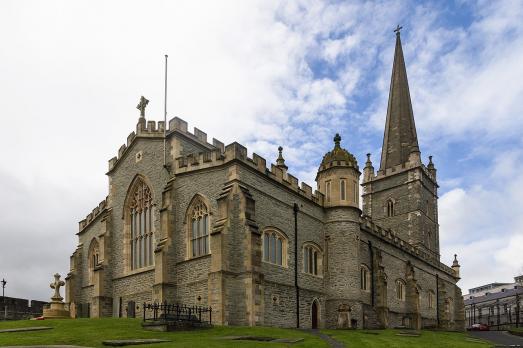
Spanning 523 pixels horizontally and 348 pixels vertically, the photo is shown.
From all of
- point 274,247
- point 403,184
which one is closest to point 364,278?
point 274,247

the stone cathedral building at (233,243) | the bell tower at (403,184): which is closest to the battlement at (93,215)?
the stone cathedral building at (233,243)

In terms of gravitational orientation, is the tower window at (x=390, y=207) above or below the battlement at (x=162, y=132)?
below

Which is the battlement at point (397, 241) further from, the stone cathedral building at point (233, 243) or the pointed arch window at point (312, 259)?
the pointed arch window at point (312, 259)

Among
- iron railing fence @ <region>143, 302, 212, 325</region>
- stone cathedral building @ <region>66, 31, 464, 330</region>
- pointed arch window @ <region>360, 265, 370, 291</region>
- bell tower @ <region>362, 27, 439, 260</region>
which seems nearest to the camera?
iron railing fence @ <region>143, 302, 212, 325</region>

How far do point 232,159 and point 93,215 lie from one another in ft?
58.8

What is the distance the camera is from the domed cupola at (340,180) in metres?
38.4

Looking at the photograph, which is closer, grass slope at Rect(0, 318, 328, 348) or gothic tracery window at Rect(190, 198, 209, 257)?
grass slope at Rect(0, 318, 328, 348)

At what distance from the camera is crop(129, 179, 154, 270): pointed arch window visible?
1425 inches

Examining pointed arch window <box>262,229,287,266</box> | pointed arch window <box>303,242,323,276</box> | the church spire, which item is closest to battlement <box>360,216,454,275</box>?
pointed arch window <box>303,242,323,276</box>

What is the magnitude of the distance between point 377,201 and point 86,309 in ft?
120

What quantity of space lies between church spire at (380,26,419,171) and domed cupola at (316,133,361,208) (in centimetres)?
2653

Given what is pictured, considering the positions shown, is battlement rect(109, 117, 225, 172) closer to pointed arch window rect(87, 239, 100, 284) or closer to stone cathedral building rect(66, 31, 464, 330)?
stone cathedral building rect(66, 31, 464, 330)

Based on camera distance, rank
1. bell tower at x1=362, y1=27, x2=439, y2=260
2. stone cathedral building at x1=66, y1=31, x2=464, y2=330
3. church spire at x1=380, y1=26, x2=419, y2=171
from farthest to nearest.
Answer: church spire at x1=380, y1=26, x2=419, y2=171 → bell tower at x1=362, y1=27, x2=439, y2=260 → stone cathedral building at x1=66, y1=31, x2=464, y2=330

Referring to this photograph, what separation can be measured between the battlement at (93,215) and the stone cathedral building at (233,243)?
12 centimetres
